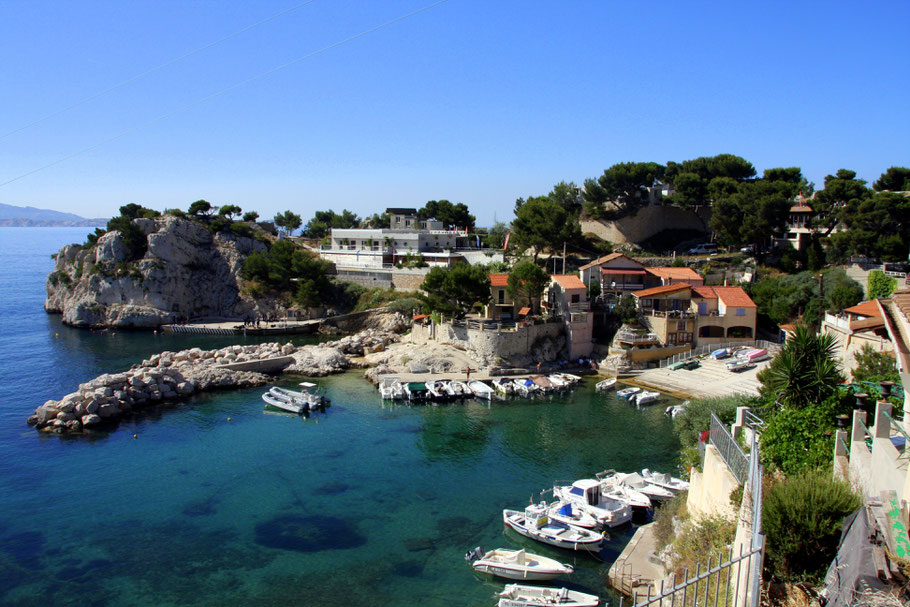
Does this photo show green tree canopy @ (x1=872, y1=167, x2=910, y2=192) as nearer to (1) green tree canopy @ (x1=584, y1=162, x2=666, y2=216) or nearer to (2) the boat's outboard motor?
(1) green tree canopy @ (x1=584, y1=162, x2=666, y2=216)

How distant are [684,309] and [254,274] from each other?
42.6m

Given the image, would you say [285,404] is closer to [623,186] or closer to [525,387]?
[525,387]

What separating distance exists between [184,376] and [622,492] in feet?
90.8

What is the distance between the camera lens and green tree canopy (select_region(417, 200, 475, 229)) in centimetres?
8225

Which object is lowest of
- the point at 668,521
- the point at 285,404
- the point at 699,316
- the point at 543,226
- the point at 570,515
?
the point at 570,515

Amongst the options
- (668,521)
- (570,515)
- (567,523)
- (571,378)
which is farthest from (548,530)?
(571,378)

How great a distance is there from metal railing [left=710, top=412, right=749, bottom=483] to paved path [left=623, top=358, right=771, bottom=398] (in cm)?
2099

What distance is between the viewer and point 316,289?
59281 mm


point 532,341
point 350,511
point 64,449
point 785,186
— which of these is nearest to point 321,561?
point 350,511

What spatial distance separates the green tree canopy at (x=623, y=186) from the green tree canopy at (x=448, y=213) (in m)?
23.4

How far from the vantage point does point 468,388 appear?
118 feet

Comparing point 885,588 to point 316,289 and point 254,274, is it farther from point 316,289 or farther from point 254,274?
point 254,274

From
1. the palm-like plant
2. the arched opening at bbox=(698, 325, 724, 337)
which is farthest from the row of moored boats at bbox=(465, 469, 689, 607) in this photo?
the arched opening at bbox=(698, 325, 724, 337)

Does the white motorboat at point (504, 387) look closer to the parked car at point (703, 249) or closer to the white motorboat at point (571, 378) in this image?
the white motorboat at point (571, 378)
